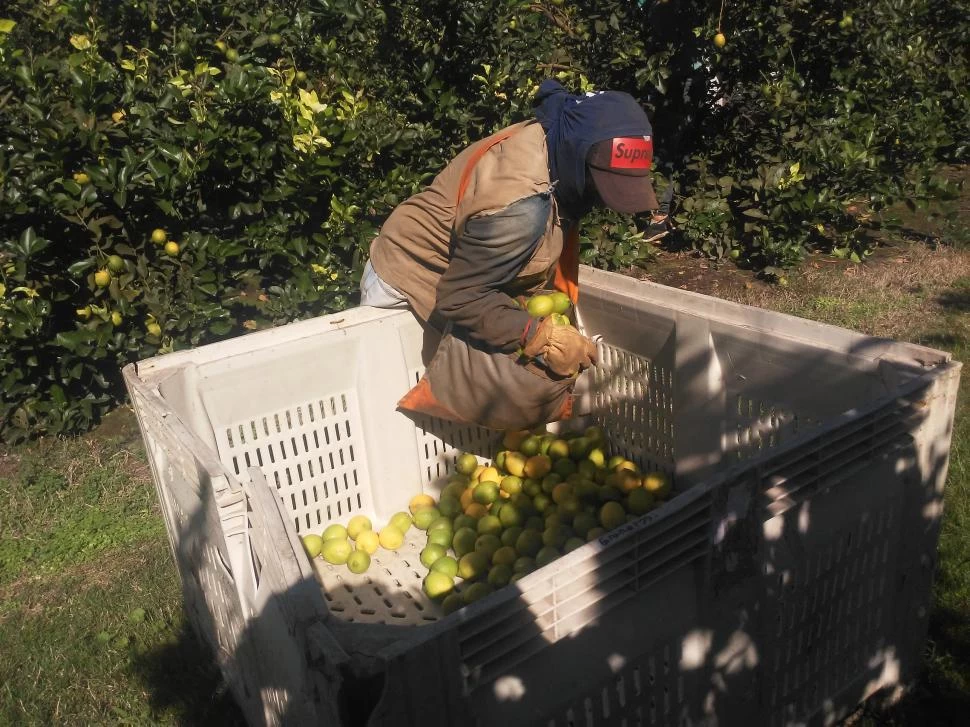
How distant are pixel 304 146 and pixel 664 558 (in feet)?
10.9

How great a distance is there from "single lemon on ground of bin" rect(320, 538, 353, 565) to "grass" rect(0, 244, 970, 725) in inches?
23.6

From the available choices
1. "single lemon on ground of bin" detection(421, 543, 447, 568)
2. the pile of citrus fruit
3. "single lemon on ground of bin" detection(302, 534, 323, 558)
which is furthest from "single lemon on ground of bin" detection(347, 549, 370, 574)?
"single lemon on ground of bin" detection(421, 543, 447, 568)

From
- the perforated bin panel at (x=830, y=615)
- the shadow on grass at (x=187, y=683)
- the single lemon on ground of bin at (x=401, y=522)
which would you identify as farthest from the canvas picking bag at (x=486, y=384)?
the perforated bin panel at (x=830, y=615)

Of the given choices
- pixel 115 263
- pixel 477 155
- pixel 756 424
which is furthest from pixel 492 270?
pixel 115 263

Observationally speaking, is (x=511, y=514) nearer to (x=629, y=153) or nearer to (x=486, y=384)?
(x=486, y=384)

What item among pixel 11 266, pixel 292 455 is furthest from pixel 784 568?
pixel 11 266

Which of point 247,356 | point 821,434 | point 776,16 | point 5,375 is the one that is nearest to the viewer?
point 821,434

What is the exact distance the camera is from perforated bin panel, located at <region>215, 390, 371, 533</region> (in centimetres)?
345

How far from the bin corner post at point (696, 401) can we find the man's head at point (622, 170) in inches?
21.8

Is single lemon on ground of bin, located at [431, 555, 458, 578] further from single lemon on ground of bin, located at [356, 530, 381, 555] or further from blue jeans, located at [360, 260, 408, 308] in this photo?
blue jeans, located at [360, 260, 408, 308]

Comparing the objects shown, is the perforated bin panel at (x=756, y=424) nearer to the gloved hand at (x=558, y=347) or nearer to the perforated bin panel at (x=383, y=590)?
the gloved hand at (x=558, y=347)

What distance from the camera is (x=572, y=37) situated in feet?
23.6

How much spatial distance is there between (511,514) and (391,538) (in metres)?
0.53

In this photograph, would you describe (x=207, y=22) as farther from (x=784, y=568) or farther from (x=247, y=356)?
(x=784, y=568)
